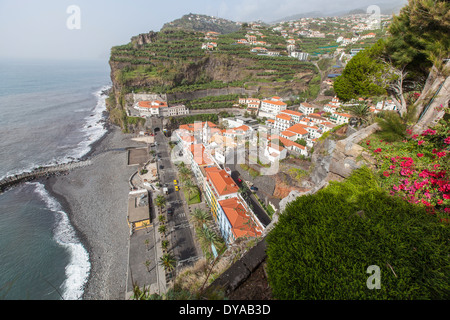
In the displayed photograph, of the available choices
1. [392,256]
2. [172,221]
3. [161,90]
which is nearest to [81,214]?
[172,221]

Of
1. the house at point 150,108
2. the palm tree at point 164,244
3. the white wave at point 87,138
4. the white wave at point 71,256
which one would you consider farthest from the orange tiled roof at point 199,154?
the white wave at point 87,138

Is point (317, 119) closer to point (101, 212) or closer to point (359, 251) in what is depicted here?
point (101, 212)

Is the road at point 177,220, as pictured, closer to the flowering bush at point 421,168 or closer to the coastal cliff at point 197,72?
the flowering bush at point 421,168

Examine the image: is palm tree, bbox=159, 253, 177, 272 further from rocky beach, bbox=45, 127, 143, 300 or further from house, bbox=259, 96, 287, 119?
house, bbox=259, 96, 287, 119

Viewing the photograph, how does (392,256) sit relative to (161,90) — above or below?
below

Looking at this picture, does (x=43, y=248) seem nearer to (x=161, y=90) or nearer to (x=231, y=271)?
(x=231, y=271)

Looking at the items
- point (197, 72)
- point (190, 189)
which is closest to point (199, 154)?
point (190, 189)

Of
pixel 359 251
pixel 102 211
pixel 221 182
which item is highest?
pixel 359 251
